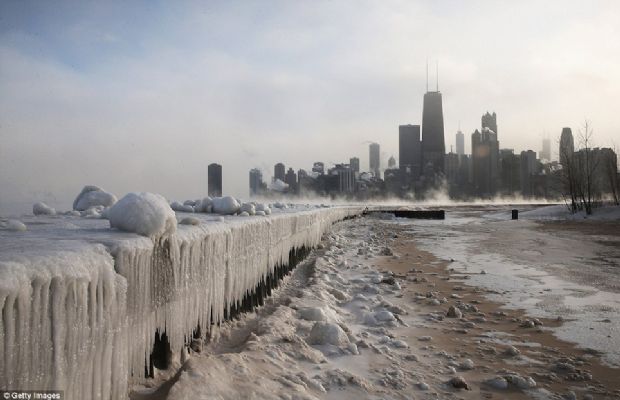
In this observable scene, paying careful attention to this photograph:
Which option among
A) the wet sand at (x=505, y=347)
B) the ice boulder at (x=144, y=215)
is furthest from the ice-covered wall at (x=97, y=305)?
the wet sand at (x=505, y=347)

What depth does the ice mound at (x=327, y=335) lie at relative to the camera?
371 centimetres

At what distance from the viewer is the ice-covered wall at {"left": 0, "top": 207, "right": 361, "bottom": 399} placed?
1.47 metres

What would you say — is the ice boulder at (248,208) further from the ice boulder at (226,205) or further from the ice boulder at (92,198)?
the ice boulder at (92,198)

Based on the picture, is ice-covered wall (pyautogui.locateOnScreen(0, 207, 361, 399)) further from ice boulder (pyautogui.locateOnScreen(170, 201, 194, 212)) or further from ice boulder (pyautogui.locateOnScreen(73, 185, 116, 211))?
ice boulder (pyautogui.locateOnScreen(73, 185, 116, 211))

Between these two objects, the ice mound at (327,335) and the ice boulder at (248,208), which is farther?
the ice boulder at (248,208)

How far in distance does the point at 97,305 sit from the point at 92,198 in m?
5.92

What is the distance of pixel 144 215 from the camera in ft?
8.70

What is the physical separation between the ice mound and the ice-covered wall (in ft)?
3.07

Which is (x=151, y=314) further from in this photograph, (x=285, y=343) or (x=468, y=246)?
(x=468, y=246)

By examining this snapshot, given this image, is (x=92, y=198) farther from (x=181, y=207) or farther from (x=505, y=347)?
(x=505, y=347)

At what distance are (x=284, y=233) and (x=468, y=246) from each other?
9.06m

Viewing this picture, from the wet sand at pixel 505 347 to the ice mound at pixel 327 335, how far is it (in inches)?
30.4

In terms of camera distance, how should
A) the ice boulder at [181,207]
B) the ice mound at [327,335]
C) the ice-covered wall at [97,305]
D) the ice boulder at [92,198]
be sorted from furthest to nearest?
the ice boulder at [181,207]
the ice boulder at [92,198]
the ice mound at [327,335]
the ice-covered wall at [97,305]

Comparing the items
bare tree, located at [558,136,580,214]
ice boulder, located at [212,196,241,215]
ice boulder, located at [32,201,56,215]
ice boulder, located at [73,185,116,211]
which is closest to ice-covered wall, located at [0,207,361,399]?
ice boulder, located at [212,196,241,215]
